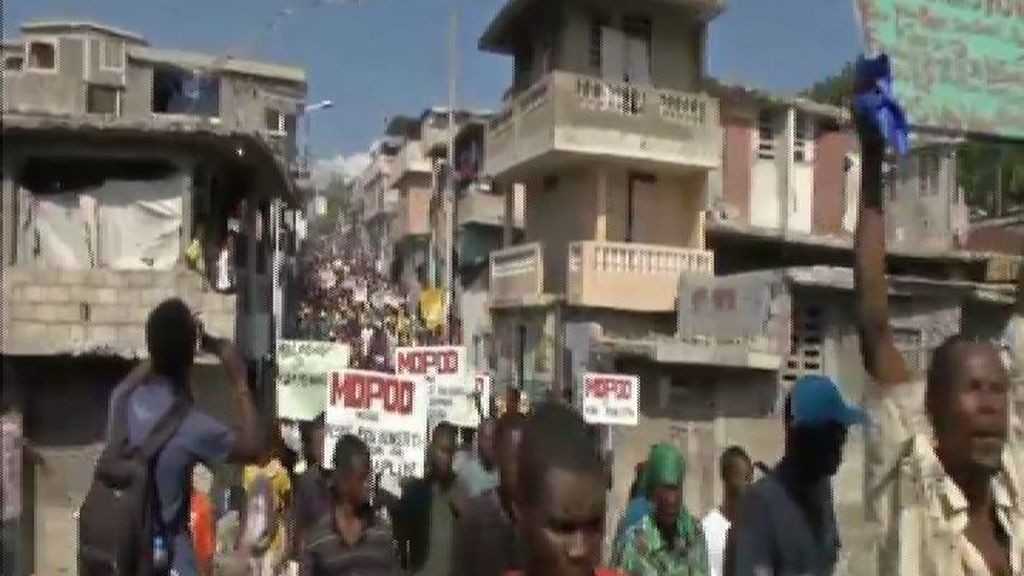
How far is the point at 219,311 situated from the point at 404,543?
825 centimetres

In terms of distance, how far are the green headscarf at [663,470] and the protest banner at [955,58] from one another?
227cm

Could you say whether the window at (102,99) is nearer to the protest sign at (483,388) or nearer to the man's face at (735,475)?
the protest sign at (483,388)

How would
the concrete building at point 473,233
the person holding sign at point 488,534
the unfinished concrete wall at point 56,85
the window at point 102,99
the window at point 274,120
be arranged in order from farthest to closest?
1. the concrete building at point 473,233
2. the window at point 274,120
3. the window at point 102,99
4. the unfinished concrete wall at point 56,85
5. the person holding sign at point 488,534

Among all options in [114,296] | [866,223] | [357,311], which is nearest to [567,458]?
[866,223]

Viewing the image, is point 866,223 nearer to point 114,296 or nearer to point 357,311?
point 114,296

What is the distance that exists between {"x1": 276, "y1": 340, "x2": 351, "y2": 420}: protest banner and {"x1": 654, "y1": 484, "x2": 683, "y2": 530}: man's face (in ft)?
19.9

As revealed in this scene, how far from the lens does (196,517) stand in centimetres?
869

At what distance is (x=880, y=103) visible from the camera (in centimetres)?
387

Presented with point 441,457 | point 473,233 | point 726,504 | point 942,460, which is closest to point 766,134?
point 473,233

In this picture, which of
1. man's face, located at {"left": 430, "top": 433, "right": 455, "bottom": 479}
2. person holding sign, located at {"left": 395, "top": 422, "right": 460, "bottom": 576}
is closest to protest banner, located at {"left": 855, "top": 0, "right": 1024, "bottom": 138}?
person holding sign, located at {"left": 395, "top": 422, "right": 460, "bottom": 576}

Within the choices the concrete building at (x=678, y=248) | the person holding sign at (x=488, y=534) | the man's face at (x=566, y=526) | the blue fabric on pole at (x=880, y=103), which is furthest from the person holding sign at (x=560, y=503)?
the concrete building at (x=678, y=248)

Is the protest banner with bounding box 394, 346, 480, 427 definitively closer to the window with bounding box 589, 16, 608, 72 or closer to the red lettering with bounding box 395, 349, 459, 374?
the red lettering with bounding box 395, 349, 459, 374

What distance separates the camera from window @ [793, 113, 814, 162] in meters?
29.1

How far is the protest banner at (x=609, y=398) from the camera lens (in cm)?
1343
